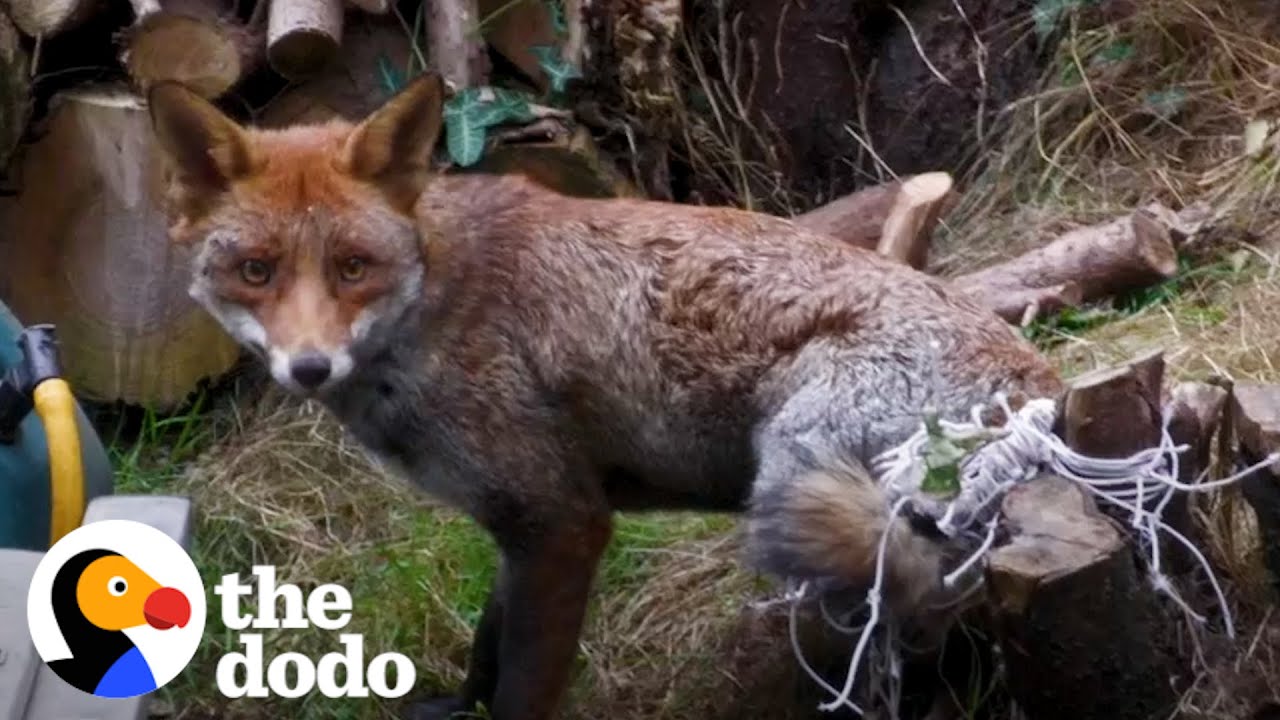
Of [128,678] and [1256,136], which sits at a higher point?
[128,678]

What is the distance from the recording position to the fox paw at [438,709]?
15.4 feet

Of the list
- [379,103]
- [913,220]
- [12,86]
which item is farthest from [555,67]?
[12,86]

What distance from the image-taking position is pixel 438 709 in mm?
4746

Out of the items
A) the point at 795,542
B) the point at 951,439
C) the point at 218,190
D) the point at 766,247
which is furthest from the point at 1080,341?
the point at 218,190

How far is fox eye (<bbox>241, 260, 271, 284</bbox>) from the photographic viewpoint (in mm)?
3990

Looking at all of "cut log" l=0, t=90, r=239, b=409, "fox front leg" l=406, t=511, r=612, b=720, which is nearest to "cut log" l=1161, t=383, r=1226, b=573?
"fox front leg" l=406, t=511, r=612, b=720

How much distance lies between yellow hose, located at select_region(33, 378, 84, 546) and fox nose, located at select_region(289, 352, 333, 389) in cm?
60

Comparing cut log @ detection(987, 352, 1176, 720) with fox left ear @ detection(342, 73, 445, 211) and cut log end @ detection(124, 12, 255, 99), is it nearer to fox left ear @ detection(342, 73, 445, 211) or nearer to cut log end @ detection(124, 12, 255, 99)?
fox left ear @ detection(342, 73, 445, 211)

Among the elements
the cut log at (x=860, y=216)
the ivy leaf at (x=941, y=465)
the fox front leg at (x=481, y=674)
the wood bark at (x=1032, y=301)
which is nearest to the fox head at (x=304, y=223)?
the fox front leg at (x=481, y=674)

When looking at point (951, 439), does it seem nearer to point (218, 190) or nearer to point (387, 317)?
point (387, 317)

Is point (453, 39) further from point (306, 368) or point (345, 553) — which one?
point (306, 368)

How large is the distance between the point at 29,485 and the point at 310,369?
3.38 ft

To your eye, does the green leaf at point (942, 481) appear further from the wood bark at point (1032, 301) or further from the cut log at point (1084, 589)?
the wood bark at point (1032, 301)

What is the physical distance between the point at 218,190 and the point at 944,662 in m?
2.02
